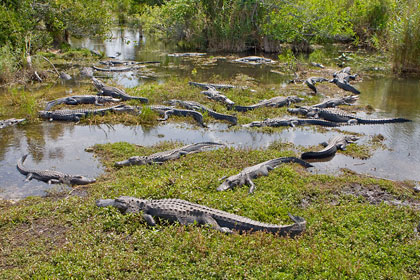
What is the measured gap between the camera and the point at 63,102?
1064 centimetres

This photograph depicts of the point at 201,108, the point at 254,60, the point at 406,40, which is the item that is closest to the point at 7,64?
the point at 201,108

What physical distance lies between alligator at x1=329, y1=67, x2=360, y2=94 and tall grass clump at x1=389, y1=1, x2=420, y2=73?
1760 millimetres

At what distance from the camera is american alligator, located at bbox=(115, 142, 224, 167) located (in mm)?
6707

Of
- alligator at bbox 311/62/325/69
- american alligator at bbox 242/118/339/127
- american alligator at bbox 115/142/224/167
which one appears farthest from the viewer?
alligator at bbox 311/62/325/69

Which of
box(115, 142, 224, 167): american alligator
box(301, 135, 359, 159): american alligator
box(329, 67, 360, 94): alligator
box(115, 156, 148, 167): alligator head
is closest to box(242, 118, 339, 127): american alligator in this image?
box(301, 135, 359, 159): american alligator

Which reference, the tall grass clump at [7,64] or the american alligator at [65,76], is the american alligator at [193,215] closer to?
the tall grass clump at [7,64]

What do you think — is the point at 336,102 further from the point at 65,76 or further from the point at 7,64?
the point at 7,64

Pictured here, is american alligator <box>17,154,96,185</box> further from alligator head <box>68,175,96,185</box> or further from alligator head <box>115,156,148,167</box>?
alligator head <box>115,156,148,167</box>

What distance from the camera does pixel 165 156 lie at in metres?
6.87

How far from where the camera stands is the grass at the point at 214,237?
3.87 m

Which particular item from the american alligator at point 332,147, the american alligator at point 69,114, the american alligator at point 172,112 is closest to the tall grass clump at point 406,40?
the american alligator at point 332,147

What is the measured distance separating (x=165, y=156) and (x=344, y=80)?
899 centimetres

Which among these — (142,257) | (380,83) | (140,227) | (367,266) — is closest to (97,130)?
(140,227)

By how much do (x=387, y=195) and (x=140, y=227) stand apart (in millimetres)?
3768
